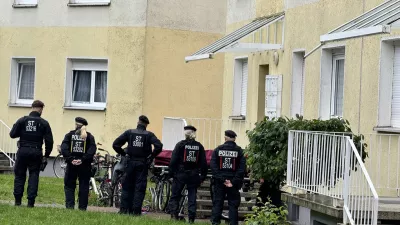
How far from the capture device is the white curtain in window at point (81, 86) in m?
30.8

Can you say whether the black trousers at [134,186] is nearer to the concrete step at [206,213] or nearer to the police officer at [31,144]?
the police officer at [31,144]

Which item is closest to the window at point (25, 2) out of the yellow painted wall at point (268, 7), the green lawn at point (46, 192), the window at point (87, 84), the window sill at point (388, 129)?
the window at point (87, 84)

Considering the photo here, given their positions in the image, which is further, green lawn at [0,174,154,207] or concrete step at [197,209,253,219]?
green lawn at [0,174,154,207]

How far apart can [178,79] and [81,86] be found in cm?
289

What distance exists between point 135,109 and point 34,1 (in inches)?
192

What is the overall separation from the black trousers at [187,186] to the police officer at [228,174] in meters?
0.66

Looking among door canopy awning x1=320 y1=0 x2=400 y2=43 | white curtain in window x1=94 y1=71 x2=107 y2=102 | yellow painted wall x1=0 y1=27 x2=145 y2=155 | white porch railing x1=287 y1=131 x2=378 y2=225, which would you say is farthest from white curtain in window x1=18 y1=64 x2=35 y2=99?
door canopy awning x1=320 y1=0 x2=400 y2=43

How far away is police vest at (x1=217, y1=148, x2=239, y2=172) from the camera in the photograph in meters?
17.8

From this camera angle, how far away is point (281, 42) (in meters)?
22.8

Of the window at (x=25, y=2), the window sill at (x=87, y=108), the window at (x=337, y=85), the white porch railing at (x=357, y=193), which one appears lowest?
the white porch railing at (x=357, y=193)

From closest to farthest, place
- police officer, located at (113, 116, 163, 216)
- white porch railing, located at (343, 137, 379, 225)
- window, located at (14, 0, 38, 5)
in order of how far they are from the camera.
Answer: white porch railing, located at (343, 137, 379, 225), police officer, located at (113, 116, 163, 216), window, located at (14, 0, 38, 5)

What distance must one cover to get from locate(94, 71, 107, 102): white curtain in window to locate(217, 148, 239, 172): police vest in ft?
42.2

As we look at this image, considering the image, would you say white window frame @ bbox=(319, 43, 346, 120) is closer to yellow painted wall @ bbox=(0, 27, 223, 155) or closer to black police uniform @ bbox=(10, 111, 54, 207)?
black police uniform @ bbox=(10, 111, 54, 207)

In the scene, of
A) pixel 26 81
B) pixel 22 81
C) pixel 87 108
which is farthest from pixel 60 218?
pixel 22 81
